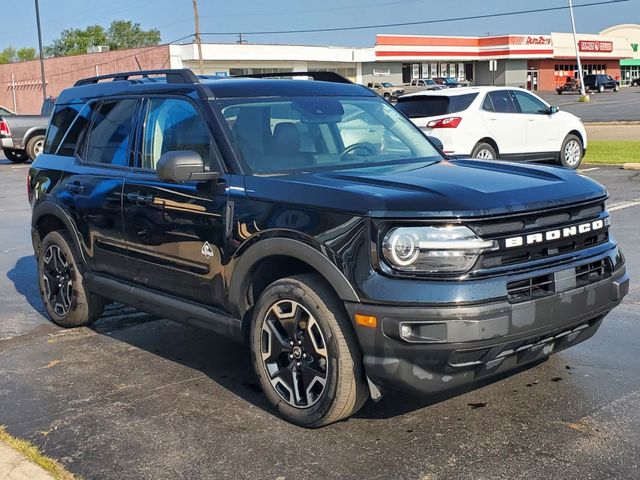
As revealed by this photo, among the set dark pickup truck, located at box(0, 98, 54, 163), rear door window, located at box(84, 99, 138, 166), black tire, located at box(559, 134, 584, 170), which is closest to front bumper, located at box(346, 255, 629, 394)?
rear door window, located at box(84, 99, 138, 166)

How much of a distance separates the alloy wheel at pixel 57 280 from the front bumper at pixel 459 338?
10.7 feet

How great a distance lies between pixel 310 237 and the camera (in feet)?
13.2

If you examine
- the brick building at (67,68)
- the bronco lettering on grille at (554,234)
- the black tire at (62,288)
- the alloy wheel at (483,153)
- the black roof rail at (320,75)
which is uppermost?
the brick building at (67,68)

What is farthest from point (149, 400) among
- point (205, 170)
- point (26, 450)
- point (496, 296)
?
point (496, 296)

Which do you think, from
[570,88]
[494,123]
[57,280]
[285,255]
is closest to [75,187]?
[57,280]

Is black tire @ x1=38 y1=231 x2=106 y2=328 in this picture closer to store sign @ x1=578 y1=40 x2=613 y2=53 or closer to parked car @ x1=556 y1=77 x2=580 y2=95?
parked car @ x1=556 y1=77 x2=580 y2=95

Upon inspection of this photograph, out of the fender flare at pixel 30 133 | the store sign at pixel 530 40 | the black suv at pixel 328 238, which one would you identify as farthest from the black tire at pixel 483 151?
the store sign at pixel 530 40

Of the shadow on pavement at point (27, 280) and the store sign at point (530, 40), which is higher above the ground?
the store sign at point (530, 40)

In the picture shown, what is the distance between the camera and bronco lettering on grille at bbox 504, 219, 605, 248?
3.80 meters

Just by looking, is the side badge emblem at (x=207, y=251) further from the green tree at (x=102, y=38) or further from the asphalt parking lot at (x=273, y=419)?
the green tree at (x=102, y=38)

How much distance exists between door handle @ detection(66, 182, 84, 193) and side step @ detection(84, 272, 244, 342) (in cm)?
64

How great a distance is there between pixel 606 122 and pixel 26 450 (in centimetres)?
3136

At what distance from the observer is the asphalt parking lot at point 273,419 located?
3760 mm

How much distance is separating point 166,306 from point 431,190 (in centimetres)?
209
